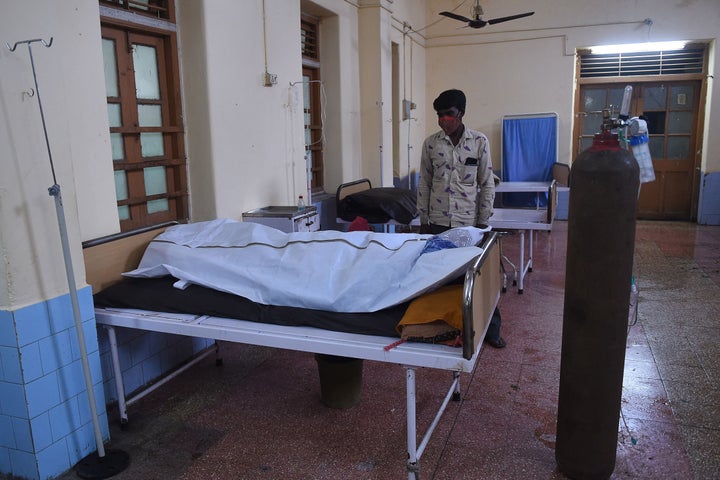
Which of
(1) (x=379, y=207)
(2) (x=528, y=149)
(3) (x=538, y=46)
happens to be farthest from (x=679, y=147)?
(1) (x=379, y=207)

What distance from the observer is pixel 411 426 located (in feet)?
6.68

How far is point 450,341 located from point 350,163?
413cm

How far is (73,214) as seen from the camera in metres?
2.31

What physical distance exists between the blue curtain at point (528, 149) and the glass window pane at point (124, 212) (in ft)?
19.7

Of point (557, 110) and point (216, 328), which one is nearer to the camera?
point (216, 328)

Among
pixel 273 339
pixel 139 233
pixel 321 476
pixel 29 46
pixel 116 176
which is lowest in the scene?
pixel 321 476

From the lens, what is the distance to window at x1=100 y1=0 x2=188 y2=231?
3010 millimetres

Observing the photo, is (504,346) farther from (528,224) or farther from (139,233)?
(139,233)

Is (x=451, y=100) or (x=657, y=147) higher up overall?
(x=451, y=100)

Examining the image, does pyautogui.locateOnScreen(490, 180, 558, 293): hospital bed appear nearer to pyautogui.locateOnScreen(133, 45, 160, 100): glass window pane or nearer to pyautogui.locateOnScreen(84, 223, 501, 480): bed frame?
pyautogui.locateOnScreen(84, 223, 501, 480): bed frame

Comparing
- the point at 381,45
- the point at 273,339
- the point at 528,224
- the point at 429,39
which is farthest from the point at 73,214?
Result: the point at 429,39

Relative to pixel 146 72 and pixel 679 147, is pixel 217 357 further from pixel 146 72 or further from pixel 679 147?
pixel 679 147

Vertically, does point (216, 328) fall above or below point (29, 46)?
below

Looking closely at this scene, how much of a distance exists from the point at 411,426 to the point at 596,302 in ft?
2.61
